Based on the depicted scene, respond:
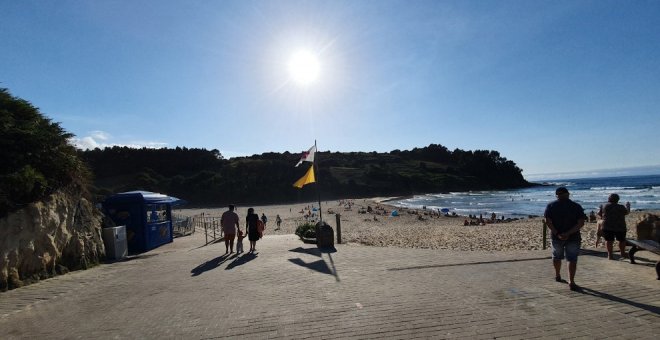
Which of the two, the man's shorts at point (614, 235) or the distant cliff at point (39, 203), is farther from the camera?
the man's shorts at point (614, 235)

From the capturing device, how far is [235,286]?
670 centimetres

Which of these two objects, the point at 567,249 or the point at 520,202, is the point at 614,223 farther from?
the point at 520,202

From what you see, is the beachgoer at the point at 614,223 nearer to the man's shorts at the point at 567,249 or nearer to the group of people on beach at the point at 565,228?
the group of people on beach at the point at 565,228

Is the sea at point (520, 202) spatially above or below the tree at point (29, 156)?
below

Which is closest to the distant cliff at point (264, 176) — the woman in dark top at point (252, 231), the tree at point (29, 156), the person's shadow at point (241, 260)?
the woman in dark top at point (252, 231)

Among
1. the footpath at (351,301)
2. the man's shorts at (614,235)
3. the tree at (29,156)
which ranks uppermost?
the tree at (29,156)

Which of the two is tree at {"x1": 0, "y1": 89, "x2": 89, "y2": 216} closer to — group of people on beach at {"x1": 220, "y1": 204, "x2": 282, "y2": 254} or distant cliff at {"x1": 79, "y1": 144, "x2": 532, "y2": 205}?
group of people on beach at {"x1": 220, "y1": 204, "x2": 282, "y2": 254}

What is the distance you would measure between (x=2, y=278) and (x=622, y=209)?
1216cm

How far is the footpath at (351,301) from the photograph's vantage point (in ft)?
14.4

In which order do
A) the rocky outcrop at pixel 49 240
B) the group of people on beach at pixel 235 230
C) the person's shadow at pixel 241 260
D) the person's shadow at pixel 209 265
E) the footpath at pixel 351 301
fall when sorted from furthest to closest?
1. the group of people on beach at pixel 235 230
2. the person's shadow at pixel 241 260
3. the person's shadow at pixel 209 265
4. the rocky outcrop at pixel 49 240
5. the footpath at pixel 351 301

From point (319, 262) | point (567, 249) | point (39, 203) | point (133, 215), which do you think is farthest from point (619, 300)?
point (133, 215)

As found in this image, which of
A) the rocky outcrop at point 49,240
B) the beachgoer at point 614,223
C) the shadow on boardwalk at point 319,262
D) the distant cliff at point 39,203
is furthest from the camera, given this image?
the shadow on boardwalk at point 319,262

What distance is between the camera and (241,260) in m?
9.43

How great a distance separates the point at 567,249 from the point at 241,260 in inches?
283
